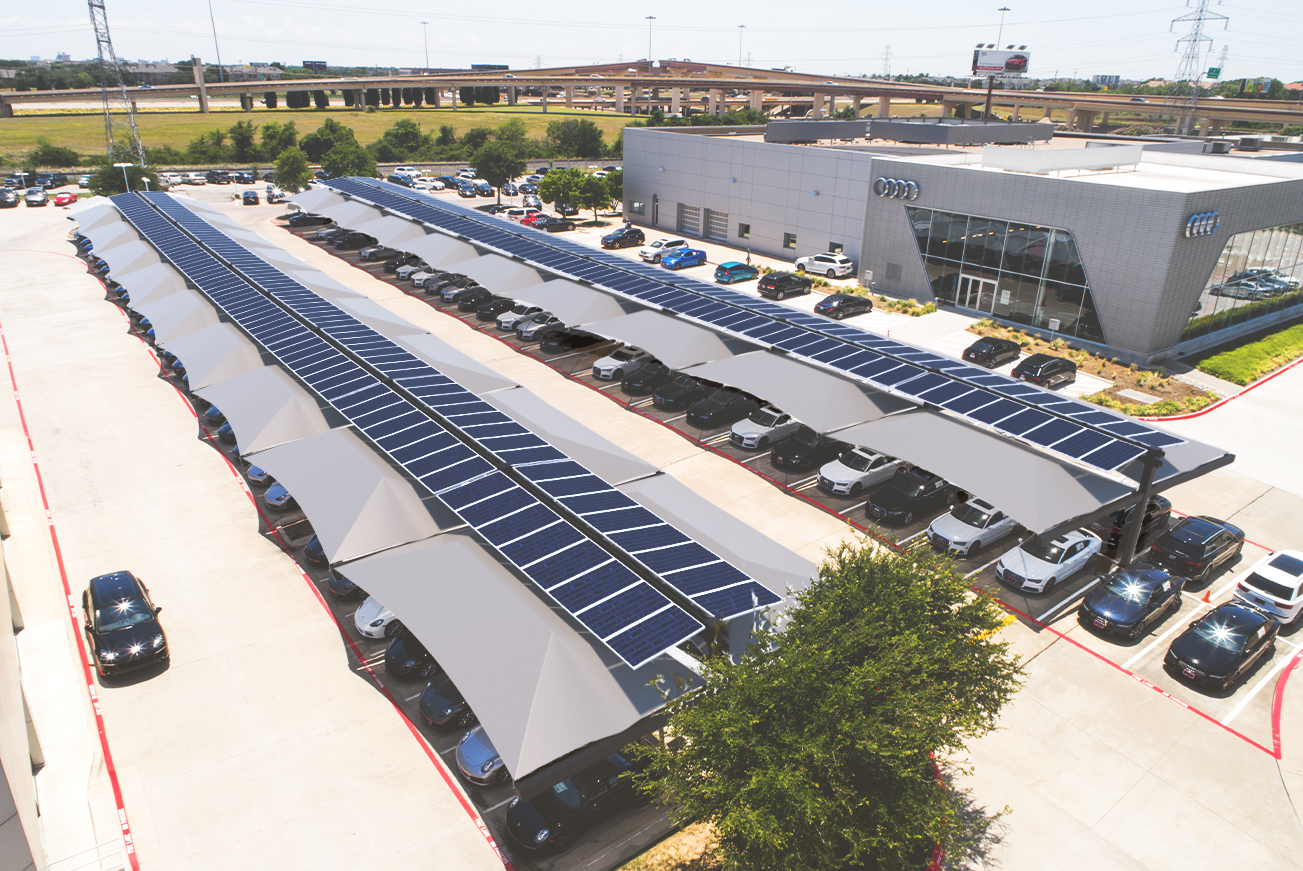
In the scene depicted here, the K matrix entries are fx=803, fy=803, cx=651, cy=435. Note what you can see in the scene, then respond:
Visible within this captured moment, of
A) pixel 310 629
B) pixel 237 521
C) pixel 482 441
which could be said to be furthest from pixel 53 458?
pixel 482 441

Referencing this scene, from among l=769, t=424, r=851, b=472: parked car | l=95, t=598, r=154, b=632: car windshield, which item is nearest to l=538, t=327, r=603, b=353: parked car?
l=769, t=424, r=851, b=472: parked car

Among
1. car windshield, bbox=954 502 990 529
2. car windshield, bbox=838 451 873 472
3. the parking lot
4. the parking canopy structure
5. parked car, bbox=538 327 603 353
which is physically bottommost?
the parking lot

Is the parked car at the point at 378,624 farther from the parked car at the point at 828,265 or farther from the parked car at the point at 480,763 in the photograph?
the parked car at the point at 828,265

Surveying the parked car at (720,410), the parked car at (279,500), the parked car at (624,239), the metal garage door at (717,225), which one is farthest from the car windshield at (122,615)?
the metal garage door at (717,225)

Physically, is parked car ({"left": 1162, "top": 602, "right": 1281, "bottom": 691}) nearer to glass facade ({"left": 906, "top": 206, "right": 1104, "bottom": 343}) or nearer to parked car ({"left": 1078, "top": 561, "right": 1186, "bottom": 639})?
parked car ({"left": 1078, "top": 561, "right": 1186, "bottom": 639})

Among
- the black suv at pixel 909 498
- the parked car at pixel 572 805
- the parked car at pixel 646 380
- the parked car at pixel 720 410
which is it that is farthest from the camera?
the parked car at pixel 646 380
